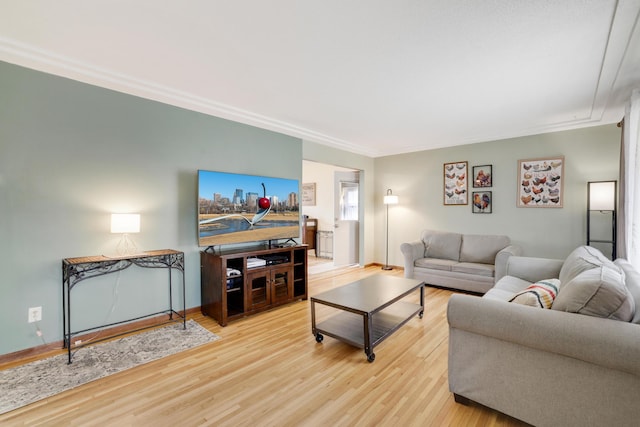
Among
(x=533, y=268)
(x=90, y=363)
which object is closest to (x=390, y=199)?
(x=533, y=268)

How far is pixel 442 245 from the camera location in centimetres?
481

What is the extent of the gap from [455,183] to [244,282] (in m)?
4.00

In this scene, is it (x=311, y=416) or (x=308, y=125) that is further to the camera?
(x=308, y=125)

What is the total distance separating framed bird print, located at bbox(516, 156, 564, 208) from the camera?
13.9 feet

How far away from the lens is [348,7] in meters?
1.79

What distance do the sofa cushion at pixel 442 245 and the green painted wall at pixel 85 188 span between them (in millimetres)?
3651

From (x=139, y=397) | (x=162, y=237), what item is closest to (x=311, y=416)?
(x=139, y=397)

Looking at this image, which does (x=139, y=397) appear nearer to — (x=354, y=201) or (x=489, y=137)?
(x=354, y=201)

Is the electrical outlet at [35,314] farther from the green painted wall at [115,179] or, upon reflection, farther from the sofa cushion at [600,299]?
the sofa cushion at [600,299]

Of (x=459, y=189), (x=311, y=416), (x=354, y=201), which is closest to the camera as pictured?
(x=311, y=416)

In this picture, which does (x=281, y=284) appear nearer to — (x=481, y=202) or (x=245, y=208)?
(x=245, y=208)

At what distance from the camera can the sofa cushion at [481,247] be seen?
4355mm

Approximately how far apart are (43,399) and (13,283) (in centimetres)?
104

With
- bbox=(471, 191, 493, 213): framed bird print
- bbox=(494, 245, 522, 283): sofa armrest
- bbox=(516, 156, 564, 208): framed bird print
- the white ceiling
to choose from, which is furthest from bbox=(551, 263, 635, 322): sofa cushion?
bbox=(471, 191, 493, 213): framed bird print
